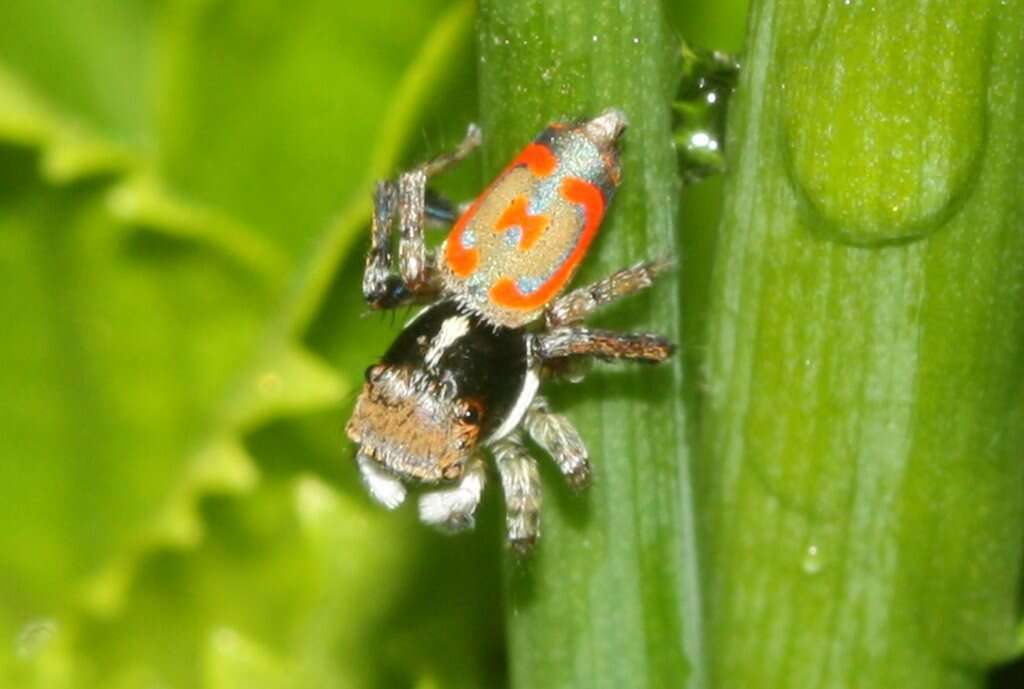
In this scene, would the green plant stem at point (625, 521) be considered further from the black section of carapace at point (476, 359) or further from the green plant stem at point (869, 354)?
the black section of carapace at point (476, 359)

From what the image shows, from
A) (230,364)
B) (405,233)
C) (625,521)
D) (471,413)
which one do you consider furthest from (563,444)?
(230,364)

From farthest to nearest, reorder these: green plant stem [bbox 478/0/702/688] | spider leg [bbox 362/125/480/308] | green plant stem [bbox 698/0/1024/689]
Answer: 1. spider leg [bbox 362/125/480/308]
2. green plant stem [bbox 478/0/702/688]
3. green plant stem [bbox 698/0/1024/689]

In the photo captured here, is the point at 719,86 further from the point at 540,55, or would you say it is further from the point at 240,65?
the point at 240,65

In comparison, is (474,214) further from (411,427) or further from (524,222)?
(411,427)

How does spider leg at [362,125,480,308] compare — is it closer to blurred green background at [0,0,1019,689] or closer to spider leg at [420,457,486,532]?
blurred green background at [0,0,1019,689]

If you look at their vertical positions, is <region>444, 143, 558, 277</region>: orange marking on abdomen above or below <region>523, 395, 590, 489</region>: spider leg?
above

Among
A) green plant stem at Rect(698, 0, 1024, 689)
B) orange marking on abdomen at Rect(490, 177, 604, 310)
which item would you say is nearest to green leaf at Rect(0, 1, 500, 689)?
orange marking on abdomen at Rect(490, 177, 604, 310)

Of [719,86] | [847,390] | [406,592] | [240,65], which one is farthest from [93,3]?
[847,390]
